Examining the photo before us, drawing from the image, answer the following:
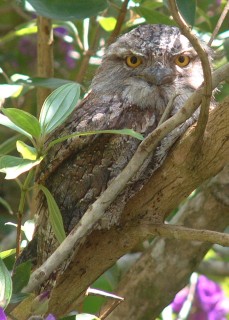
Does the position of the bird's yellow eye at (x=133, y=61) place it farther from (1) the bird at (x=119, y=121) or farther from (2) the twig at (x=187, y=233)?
(2) the twig at (x=187, y=233)

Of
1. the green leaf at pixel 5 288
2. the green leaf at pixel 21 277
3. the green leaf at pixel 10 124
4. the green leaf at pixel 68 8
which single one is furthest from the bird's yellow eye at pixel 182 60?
the green leaf at pixel 5 288

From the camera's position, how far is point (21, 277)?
191cm

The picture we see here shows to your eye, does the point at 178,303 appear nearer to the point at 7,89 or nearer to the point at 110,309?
the point at 110,309

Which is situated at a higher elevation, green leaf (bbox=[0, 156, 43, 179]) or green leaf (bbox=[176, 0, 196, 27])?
green leaf (bbox=[176, 0, 196, 27])

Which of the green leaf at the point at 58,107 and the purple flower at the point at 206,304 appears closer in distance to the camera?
the green leaf at the point at 58,107

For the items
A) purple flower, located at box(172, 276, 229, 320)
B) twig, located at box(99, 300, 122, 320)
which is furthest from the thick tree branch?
twig, located at box(99, 300, 122, 320)

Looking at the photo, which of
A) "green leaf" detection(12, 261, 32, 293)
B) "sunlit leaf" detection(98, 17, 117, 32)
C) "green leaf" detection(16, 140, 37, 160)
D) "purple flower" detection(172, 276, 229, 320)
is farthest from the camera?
"sunlit leaf" detection(98, 17, 117, 32)

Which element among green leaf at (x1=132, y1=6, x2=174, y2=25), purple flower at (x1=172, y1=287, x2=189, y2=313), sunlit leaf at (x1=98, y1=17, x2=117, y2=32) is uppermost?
green leaf at (x1=132, y1=6, x2=174, y2=25)

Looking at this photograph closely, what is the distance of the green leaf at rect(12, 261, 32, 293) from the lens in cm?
190

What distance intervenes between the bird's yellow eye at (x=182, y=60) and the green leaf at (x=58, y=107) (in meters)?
0.56

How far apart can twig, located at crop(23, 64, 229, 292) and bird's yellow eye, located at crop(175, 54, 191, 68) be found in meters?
0.53

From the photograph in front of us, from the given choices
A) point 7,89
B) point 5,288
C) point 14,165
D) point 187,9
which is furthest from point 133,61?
point 5,288

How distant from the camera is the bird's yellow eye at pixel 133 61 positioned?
2.49 m

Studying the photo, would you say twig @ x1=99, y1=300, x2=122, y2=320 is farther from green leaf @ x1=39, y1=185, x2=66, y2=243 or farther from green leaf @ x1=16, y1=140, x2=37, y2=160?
green leaf @ x1=16, y1=140, x2=37, y2=160
